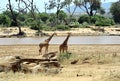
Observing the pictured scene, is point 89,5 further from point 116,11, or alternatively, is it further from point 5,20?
point 5,20

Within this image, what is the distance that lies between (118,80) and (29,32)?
122ft

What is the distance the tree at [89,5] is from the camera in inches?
3268

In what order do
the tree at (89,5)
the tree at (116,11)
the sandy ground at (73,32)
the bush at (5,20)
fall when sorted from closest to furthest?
the sandy ground at (73,32) → the bush at (5,20) → the tree at (116,11) → the tree at (89,5)

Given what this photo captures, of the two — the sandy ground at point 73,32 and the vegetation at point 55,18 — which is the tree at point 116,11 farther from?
the sandy ground at point 73,32

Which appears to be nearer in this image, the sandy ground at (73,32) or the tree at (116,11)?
the sandy ground at (73,32)

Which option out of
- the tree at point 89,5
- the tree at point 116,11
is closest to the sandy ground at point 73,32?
the tree at point 116,11

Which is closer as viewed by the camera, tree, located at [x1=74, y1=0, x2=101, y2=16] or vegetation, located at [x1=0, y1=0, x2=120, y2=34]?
vegetation, located at [x1=0, y1=0, x2=120, y2=34]

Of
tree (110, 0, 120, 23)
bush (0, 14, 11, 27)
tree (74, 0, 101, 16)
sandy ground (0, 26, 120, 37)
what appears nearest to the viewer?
sandy ground (0, 26, 120, 37)

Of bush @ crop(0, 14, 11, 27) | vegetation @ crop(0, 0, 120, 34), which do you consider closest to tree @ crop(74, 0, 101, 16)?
vegetation @ crop(0, 0, 120, 34)

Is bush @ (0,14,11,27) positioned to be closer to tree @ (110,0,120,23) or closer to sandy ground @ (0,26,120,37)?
sandy ground @ (0,26,120,37)

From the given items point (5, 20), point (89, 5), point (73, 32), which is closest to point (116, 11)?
point (89, 5)

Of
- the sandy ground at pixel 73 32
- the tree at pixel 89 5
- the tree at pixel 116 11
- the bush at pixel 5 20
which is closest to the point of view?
the sandy ground at pixel 73 32

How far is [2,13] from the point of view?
65688mm

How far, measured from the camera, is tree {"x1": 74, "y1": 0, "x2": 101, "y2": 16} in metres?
83.0
